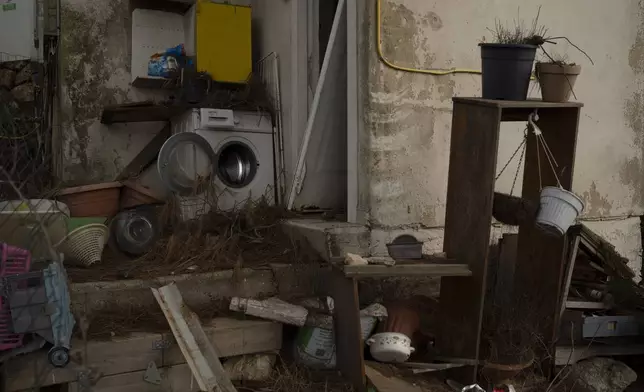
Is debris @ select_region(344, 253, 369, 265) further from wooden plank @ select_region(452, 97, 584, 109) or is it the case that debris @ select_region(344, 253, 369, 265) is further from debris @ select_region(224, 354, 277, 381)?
wooden plank @ select_region(452, 97, 584, 109)

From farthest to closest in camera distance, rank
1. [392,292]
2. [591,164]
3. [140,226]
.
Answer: [591,164] < [140,226] < [392,292]

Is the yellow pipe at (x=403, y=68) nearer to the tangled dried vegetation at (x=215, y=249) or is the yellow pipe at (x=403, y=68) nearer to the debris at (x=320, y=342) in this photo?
the tangled dried vegetation at (x=215, y=249)

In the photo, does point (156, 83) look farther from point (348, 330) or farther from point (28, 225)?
point (348, 330)

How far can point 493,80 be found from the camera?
11.0ft

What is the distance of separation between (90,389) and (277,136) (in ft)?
10.8

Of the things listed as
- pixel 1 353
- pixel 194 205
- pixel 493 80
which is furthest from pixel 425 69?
pixel 1 353

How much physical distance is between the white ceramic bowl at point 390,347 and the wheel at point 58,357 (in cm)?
172

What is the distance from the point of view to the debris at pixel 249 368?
3621 millimetres

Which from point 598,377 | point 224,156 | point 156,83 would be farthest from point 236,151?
point 598,377

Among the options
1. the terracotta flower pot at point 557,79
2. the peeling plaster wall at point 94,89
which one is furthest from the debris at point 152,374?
the peeling plaster wall at point 94,89

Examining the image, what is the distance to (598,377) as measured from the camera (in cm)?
352

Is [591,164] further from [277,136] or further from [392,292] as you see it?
[277,136]

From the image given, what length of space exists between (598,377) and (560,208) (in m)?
1.16

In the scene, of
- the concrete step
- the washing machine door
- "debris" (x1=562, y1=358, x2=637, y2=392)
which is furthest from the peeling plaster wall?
"debris" (x1=562, y1=358, x2=637, y2=392)
